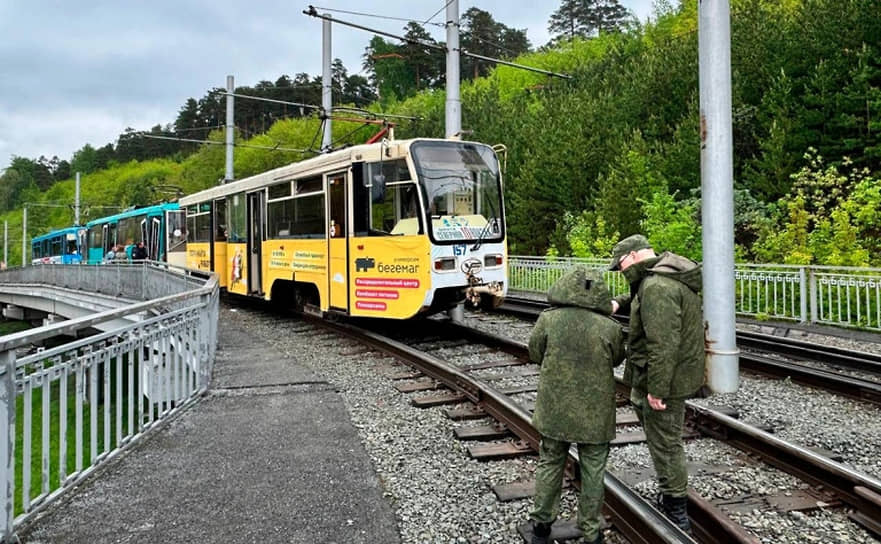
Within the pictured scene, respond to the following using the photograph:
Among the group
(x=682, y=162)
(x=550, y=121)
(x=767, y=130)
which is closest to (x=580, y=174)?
(x=550, y=121)

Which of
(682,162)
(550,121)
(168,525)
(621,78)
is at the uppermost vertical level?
(621,78)

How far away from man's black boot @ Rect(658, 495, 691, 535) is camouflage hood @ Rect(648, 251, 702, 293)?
3.76 ft

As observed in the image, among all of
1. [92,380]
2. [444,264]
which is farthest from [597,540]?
[444,264]

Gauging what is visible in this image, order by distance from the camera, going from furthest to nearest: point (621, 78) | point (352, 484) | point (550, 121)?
1. point (621, 78)
2. point (550, 121)
3. point (352, 484)

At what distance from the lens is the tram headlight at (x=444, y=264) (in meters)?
8.77

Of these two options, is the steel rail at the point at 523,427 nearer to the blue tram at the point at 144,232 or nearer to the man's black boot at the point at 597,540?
the man's black boot at the point at 597,540

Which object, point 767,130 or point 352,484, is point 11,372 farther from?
point 767,130

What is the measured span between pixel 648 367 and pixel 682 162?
19.4 m

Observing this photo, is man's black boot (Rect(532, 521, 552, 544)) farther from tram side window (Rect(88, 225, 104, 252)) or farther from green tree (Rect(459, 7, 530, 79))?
green tree (Rect(459, 7, 530, 79))

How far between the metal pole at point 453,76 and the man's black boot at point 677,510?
347 inches

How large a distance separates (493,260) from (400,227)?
5.13 feet

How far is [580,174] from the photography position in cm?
2527

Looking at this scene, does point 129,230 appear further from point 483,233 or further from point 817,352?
point 817,352

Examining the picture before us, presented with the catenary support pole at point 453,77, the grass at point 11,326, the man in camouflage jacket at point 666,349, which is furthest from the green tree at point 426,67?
the man in camouflage jacket at point 666,349
